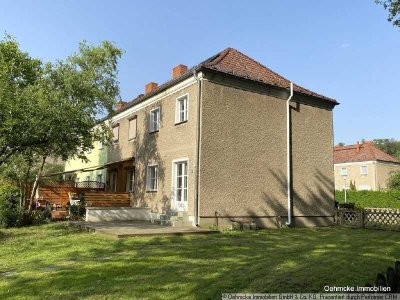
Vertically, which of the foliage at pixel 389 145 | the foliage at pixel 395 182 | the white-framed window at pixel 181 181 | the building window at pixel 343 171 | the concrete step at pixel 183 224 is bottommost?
the concrete step at pixel 183 224

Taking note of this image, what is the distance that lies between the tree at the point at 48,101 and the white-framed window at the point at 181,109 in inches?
167

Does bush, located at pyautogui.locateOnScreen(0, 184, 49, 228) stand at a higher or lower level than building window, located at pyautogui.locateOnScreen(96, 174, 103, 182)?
lower

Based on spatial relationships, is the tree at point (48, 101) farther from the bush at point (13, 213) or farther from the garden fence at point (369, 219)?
the garden fence at point (369, 219)

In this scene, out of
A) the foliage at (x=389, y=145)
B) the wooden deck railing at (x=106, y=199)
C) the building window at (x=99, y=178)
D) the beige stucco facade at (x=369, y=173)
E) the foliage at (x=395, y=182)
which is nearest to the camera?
the wooden deck railing at (x=106, y=199)

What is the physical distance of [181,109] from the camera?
19.9 m

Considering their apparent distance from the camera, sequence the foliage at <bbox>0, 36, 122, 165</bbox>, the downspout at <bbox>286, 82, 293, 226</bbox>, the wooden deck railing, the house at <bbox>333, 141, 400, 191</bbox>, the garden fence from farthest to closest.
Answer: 1. the house at <bbox>333, 141, 400, 191</bbox>
2. the wooden deck railing
3. the downspout at <bbox>286, 82, 293, 226</bbox>
4. the garden fence
5. the foliage at <bbox>0, 36, 122, 165</bbox>

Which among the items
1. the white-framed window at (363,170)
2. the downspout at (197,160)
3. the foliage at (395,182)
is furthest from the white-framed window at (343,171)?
the downspout at (197,160)

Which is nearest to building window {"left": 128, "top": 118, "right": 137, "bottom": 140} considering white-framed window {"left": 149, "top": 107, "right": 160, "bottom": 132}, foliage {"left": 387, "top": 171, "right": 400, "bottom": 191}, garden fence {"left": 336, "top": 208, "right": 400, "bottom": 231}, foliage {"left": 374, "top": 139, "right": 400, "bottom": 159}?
white-framed window {"left": 149, "top": 107, "right": 160, "bottom": 132}

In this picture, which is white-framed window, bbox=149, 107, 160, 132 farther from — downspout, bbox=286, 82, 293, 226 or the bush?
the bush

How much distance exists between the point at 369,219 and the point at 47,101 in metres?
17.1

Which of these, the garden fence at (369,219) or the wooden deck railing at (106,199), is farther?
the wooden deck railing at (106,199)

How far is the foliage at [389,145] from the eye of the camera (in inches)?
4153

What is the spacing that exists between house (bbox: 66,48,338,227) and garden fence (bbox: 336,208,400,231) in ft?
2.28

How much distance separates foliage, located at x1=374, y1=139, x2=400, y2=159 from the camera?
346 ft
